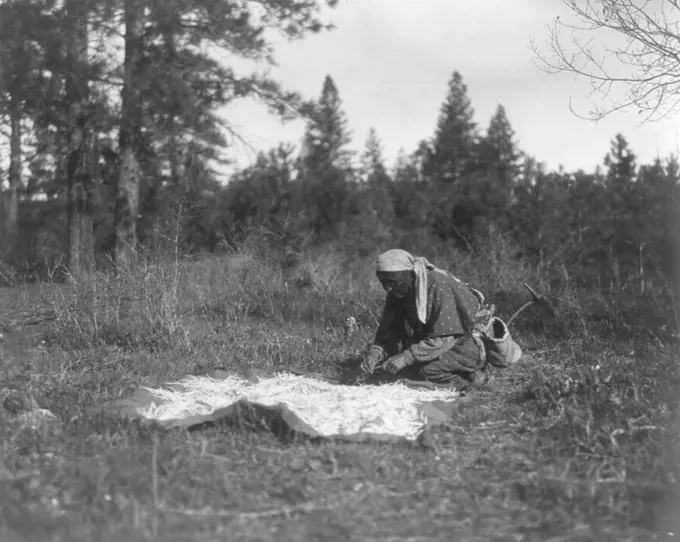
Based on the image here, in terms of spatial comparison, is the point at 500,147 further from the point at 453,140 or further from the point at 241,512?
the point at 241,512

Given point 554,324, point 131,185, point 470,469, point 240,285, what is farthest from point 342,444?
point 131,185

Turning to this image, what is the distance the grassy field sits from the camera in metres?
2.76

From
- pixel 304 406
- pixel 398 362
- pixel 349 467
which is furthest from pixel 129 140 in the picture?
pixel 349 467

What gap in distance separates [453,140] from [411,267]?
33074 millimetres

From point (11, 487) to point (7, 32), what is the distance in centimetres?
1007

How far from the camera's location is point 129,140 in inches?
478

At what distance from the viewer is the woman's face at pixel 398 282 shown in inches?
204

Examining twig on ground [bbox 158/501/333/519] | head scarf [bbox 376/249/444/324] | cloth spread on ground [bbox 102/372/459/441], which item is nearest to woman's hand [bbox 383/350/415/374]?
cloth spread on ground [bbox 102/372/459/441]

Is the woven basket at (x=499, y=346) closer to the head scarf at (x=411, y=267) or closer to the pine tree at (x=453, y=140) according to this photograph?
the head scarf at (x=411, y=267)

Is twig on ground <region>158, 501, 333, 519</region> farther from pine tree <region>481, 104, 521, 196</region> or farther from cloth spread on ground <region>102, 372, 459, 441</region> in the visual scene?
pine tree <region>481, 104, 521, 196</region>

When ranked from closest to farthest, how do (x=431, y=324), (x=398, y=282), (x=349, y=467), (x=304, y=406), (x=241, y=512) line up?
(x=241, y=512)
(x=349, y=467)
(x=304, y=406)
(x=398, y=282)
(x=431, y=324)

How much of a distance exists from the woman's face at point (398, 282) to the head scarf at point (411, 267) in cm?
3

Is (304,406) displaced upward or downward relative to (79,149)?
downward

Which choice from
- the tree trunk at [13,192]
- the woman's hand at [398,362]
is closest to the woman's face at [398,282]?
the woman's hand at [398,362]
